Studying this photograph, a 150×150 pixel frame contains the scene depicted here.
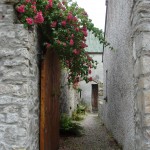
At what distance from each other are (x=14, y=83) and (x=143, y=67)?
5.30 feet

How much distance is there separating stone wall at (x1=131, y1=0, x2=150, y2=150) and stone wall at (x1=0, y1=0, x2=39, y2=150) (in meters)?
1.40

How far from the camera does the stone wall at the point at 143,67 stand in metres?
2.85

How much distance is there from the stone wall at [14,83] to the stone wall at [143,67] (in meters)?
1.40

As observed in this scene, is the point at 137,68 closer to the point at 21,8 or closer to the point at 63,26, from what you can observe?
the point at 21,8

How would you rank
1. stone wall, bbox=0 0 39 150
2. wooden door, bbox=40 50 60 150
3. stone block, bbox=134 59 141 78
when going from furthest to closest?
wooden door, bbox=40 50 60 150, stone wall, bbox=0 0 39 150, stone block, bbox=134 59 141 78

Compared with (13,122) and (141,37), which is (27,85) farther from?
(141,37)

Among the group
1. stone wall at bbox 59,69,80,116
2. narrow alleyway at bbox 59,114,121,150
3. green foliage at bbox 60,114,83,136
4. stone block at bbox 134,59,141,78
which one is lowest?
narrow alleyway at bbox 59,114,121,150

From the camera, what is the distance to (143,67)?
2.88m

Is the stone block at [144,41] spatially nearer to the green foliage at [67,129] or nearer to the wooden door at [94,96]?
the green foliage at [67,129]

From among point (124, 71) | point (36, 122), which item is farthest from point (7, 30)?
point (124, 71)

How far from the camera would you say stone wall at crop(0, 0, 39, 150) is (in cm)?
337

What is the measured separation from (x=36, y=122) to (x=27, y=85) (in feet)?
2.76

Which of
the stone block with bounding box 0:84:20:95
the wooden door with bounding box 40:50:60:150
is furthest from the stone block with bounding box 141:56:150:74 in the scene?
the wooden door with bounding box 40:50:60:150

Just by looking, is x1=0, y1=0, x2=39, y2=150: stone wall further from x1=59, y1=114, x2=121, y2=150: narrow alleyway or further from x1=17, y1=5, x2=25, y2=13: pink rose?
x1=59, y1=114, x2=121, y2=150: narrow alleyway
